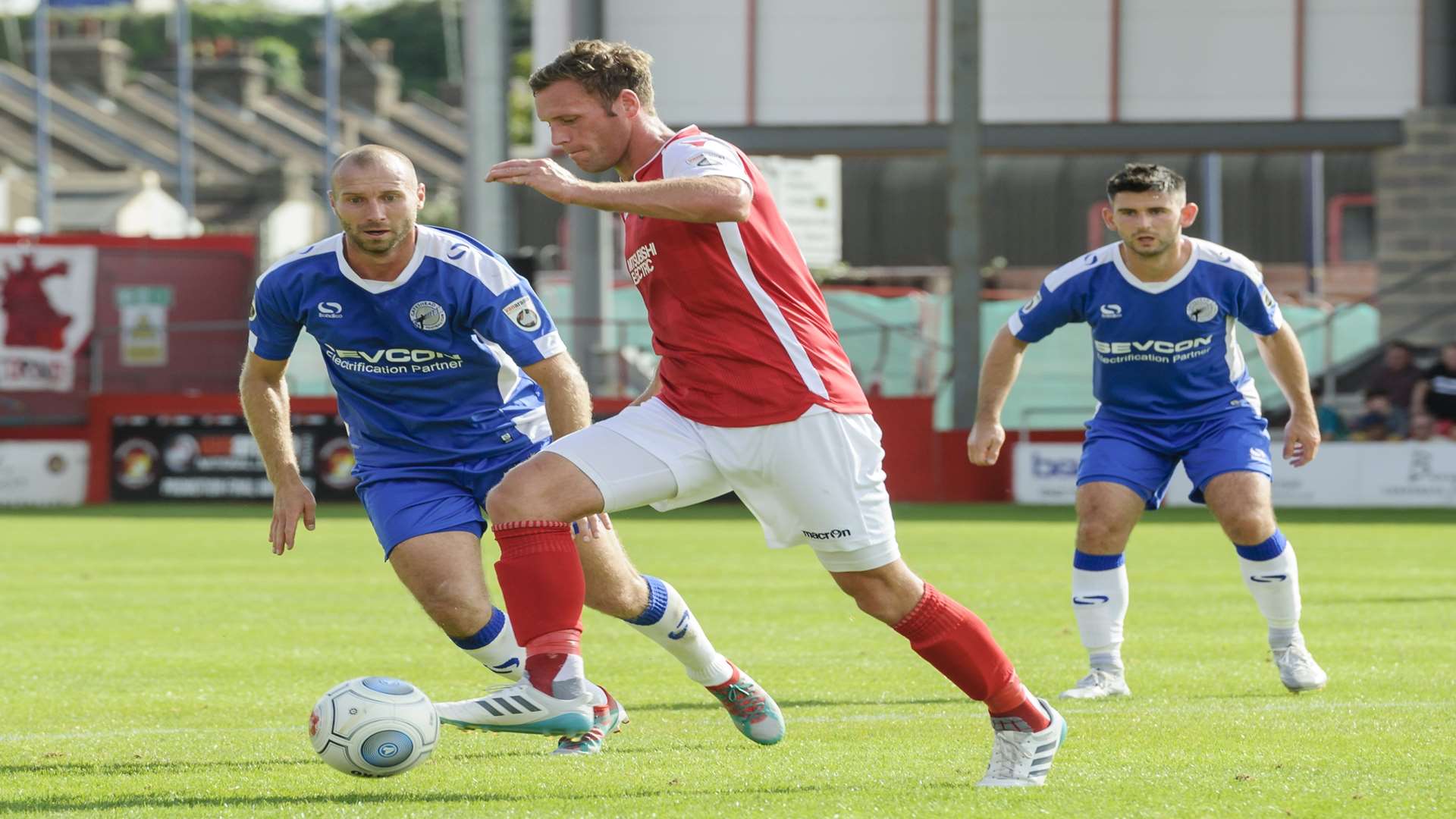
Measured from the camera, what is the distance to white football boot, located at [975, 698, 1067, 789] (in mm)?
5637

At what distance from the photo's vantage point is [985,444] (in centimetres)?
707

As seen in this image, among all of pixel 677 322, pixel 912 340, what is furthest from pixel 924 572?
pixel 912 340

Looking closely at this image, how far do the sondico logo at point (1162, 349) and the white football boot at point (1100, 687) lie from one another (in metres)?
1.27

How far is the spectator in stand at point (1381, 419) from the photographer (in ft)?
72.9

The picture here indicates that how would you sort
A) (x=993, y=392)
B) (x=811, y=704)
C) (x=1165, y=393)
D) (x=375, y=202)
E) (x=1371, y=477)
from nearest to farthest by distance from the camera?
(x=375, y=202), (x=811, y=704), (x=993, y=392), (x=1165, y=393), (x=1371, y=477)

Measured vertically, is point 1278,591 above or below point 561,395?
below

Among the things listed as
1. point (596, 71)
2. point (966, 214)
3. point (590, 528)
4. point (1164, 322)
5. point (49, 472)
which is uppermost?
point (966, 214)

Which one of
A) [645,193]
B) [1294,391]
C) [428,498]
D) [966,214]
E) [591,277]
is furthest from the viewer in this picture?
[591,277]

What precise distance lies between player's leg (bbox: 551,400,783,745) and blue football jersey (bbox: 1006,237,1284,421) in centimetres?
Answer: 236

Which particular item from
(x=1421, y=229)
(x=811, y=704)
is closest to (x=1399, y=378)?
(x=1421, y=229)

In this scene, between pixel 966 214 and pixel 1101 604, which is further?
pixel 966 214

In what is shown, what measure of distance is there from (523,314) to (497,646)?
1.13 metres

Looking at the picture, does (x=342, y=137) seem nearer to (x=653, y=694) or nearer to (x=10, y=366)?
(x=10, y=366)

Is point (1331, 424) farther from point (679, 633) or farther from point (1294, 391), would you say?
point (679, 633)
